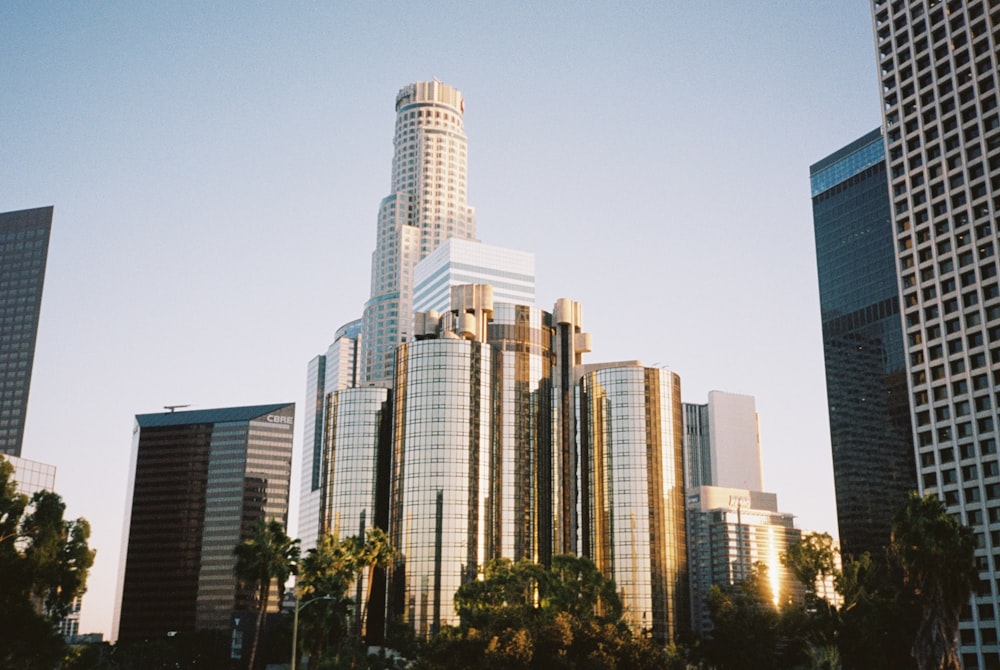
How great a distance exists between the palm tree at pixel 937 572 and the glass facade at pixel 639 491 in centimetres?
8571

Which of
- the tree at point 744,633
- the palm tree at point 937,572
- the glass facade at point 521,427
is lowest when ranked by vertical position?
the tree at point 744,633

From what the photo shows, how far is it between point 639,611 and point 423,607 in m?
35.8

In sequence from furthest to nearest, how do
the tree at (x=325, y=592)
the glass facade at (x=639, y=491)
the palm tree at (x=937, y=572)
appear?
the glass facade at (x=639, y=491) < the tree at (x=325, y=592) < the palm tree at (x=937, y=572)

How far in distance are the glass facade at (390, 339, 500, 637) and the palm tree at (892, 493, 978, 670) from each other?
87.9 m

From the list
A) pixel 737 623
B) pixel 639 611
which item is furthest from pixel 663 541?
pixel 737 623

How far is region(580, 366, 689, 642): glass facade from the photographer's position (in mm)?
166500

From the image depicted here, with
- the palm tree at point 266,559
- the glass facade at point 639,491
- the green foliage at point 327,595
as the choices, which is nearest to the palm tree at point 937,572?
the green foliage at point 327,595

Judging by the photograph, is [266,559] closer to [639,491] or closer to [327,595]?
[327,595]

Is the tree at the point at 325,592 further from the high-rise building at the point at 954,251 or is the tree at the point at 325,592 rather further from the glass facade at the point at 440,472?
the high-rise building at the point at 954,251

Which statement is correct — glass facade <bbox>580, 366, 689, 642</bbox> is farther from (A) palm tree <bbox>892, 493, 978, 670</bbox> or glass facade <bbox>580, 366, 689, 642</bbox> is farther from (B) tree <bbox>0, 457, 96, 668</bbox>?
(B) tree <bbox>0, 457, 96, 668</bbox>

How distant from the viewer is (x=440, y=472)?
163 metres

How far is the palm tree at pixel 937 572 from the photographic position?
78562mm

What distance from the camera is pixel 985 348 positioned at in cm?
12194

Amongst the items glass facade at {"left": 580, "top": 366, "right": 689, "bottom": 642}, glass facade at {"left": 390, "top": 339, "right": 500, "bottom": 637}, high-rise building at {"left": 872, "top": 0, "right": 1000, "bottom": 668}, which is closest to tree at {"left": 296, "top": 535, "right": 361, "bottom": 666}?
glass facade at {"left": 390, "top": 339, "right": 500, "bottom": 637}
